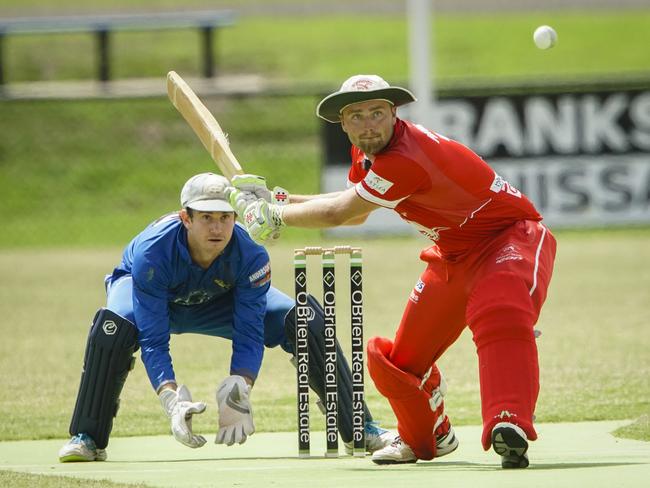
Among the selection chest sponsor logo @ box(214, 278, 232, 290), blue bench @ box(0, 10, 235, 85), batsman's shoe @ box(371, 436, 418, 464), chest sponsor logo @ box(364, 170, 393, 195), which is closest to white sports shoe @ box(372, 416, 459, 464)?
batsman's shoe @ box(371, 436, 418, 464)

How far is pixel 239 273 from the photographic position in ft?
20.9

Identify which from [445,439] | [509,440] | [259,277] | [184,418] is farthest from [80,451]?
[509,440]

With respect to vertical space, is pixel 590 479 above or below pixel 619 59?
below

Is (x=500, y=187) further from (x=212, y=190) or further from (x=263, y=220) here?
(x=212, y=190)

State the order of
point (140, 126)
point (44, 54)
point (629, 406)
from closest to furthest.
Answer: point (629, 406), point (140, 126), point (44, 54)

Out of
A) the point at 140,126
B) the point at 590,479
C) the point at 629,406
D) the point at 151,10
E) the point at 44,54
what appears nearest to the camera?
the point at 590,479

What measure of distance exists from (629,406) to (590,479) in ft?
7.47

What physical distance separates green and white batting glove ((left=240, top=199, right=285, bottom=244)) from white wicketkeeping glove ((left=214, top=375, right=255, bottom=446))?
0.66m

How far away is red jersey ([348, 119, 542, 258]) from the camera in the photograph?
5.66 m

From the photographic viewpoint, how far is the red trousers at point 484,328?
5617mm

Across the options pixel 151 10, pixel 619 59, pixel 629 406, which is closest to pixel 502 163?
pixel 629 406

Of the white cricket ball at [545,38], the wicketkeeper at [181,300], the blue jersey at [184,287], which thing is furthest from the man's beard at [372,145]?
the white cricket ball at [545,38]

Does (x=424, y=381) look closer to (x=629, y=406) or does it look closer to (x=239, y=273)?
(x=239, y=273)

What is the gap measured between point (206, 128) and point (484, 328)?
2024 mm
